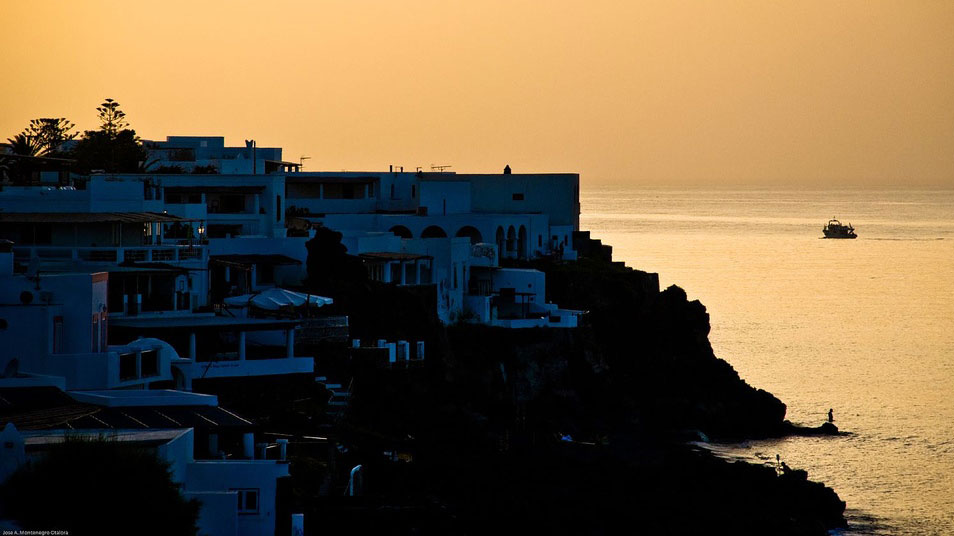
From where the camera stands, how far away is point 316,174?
262 feet

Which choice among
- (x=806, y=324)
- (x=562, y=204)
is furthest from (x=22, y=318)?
(x=806, y=324)

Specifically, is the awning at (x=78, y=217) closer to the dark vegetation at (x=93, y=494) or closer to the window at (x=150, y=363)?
the window at (x=150, y=363)

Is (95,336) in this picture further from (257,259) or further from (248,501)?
(257,259)

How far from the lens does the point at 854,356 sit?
103m

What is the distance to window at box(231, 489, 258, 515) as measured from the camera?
31.2 m

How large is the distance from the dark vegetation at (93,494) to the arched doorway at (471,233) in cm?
4949

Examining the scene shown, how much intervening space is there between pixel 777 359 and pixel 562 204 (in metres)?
21.5

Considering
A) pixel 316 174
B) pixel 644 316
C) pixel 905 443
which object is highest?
pixel 316 174

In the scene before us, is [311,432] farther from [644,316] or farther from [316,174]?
[316,174]

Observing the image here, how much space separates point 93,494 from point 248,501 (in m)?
6.33

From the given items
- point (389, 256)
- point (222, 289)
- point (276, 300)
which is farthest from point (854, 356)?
point (276, 300)

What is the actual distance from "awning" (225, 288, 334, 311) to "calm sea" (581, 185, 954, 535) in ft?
59.0

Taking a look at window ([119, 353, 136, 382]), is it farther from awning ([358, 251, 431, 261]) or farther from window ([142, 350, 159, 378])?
awning ([358, 251, 431, 261])

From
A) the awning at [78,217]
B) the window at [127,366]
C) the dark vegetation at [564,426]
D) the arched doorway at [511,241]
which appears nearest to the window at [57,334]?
the window at [127,366]
